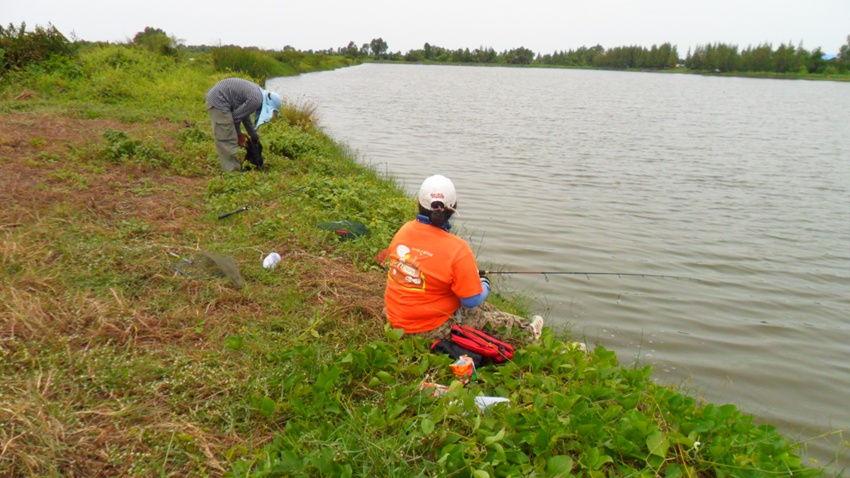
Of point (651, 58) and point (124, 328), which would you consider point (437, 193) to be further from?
point (651, 58)

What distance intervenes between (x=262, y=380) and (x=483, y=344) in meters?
1.37

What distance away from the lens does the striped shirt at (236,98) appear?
7844 millimetres

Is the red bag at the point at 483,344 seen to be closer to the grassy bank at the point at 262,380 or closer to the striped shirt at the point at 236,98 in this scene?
the grassy bank at the point at 262,380

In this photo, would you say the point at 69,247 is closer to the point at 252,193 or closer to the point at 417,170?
the point at 252,193

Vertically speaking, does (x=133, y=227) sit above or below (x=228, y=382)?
above

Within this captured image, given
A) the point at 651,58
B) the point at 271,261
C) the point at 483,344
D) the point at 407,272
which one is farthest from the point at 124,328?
the point at 651,58

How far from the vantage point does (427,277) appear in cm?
367

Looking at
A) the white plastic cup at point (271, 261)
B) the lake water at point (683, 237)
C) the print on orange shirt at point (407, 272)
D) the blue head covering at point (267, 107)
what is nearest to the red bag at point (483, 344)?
the print on orange shirt at point (407, 272)

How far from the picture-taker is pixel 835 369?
4.92m

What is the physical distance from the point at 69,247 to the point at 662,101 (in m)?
29.1

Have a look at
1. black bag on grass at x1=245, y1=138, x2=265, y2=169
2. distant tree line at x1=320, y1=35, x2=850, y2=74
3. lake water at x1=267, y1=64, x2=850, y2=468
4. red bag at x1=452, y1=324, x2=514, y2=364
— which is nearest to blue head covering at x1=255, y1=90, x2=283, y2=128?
black bag on grass at x1=245, y1=138, x2=265, y2=169

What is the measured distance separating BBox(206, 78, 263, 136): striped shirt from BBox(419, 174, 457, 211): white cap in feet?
16.9

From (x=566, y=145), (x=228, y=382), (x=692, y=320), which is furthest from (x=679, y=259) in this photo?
(x=566, y=145)

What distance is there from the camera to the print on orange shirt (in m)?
3.69
